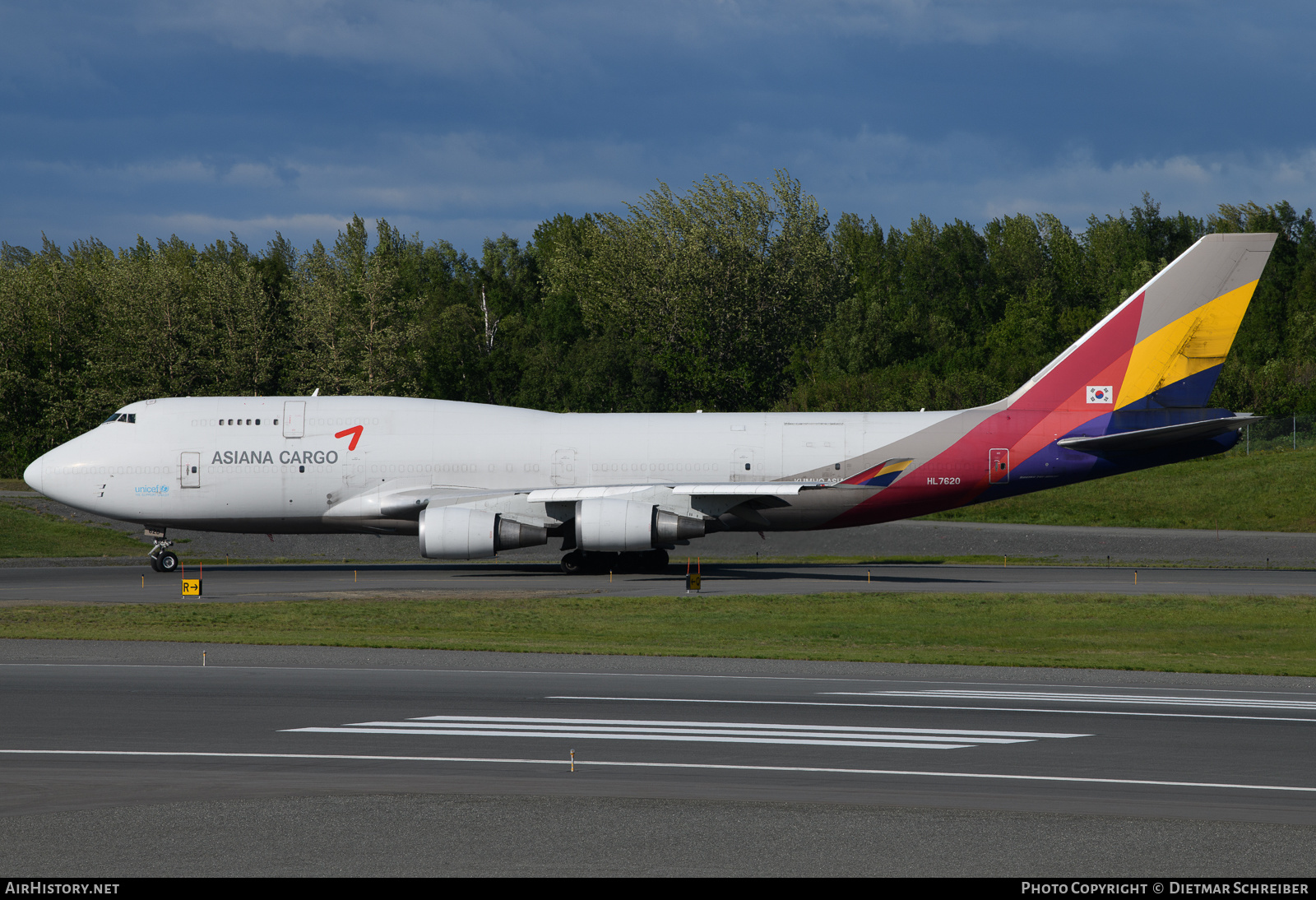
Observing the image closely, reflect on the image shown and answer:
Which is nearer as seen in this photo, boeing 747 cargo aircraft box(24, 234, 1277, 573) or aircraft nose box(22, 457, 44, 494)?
boeing 747 cargo aircraft box(24, 234, 1277, 573)

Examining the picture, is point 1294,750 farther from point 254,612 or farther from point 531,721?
point 254,612

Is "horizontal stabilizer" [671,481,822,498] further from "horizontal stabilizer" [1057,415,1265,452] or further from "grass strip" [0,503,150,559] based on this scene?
"grass strip" [0,503,150,559]

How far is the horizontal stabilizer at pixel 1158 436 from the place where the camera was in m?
30.7

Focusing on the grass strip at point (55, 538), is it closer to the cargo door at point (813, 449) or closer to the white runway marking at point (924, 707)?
the cargo door at point (813, 449)

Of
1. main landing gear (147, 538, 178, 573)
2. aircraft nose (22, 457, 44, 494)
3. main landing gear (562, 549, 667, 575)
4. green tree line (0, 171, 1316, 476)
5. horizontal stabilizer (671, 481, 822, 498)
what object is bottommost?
main landing gear (562, 549, 667, 575)

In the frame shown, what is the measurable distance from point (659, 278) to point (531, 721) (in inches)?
2890

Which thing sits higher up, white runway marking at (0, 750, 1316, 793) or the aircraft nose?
the aircraft nose

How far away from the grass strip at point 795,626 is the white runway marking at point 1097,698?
2.82 m

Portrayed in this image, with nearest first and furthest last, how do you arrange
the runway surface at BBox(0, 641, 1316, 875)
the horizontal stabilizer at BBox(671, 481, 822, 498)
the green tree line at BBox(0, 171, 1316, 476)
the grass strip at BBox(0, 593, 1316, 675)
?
the runway surface at BBox(0, 641, 1316, 875), the grass strip at BBox(0, 593, 1316, 675), the horizontal stabilizer at BBox(671, 481, 822, 498), the green tree line at BBox(0, 171, 1316, 476)

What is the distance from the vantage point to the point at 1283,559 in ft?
132

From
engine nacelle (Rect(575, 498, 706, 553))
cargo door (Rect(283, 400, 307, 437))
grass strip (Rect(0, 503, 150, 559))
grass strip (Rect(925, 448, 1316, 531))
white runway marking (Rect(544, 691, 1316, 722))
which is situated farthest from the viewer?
grass strip (Rect(925, 448, 1316, 531))

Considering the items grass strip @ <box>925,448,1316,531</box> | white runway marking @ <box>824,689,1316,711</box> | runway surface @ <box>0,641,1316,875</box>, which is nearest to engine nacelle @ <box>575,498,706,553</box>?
runway surface @ <box>0,641,1316,875</box>

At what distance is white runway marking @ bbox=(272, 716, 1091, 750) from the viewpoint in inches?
464

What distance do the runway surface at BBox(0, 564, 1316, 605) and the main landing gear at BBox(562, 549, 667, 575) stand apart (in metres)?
0.47
